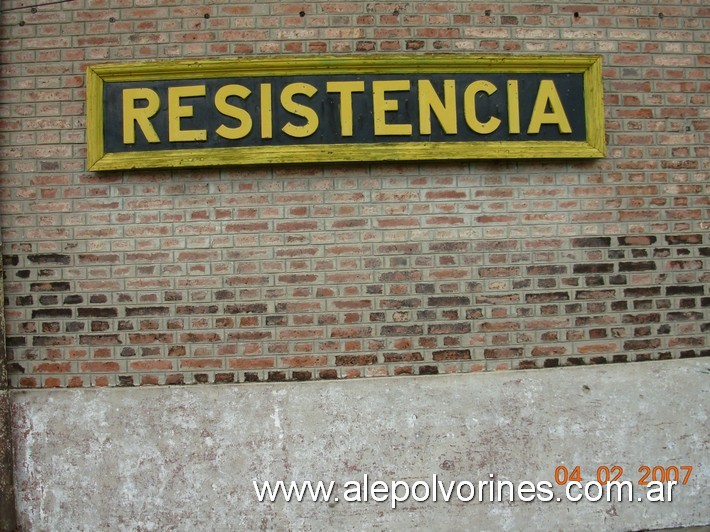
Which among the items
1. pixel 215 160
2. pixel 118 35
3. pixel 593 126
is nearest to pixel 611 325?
pixel 593 126

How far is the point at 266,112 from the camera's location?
3.47m

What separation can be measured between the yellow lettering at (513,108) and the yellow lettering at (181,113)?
1759 millimetres

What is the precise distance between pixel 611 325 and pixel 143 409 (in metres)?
2.73

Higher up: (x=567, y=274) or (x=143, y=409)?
(x=567, y=274)

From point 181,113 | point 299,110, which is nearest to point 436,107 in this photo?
point 299,110

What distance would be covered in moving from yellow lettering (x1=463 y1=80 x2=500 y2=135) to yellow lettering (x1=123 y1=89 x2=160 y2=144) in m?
1.78

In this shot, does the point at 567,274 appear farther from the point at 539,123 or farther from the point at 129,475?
the point at 129,475

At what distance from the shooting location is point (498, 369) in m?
3.50

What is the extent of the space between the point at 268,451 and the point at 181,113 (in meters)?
1.98

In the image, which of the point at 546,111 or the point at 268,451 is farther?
the point at 546,111

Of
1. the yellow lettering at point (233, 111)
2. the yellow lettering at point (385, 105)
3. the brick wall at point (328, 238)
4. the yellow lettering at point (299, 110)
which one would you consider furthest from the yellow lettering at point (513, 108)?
the yellow lettering at point (233, 111)

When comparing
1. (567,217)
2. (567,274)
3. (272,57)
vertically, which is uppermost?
(272,57)

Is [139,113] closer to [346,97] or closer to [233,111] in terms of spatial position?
[233,111]

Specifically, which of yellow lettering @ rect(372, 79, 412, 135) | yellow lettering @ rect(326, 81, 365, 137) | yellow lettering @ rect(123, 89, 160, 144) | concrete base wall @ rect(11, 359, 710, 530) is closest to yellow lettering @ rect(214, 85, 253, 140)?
yellow lettering @ rect(123, 89, 160, 144)
